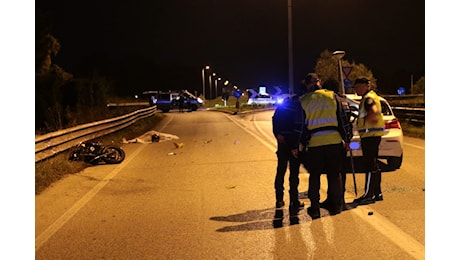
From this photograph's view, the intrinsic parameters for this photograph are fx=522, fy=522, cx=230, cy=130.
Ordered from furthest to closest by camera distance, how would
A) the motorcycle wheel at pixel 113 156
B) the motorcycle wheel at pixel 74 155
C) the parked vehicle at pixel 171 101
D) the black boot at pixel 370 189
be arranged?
A: the parked vehicle at pixel 171 101 < the motorcycle wheel at pixel 113 156 < the motorcycle wheel at pixel 74 155 < the black boot at pixel 370 189

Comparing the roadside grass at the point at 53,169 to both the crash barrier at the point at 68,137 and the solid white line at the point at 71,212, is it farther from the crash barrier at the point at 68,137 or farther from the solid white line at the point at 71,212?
the solid white line at the point at 71,212

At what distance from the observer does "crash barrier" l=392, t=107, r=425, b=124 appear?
21.4 m

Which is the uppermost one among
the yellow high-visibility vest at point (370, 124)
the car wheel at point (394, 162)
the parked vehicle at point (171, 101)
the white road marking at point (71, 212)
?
the parked vehicle at point (171, 101)

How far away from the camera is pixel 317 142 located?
6805 mm

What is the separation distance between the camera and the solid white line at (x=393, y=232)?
5.27 meters

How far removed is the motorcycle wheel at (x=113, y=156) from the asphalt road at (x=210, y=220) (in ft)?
3.54

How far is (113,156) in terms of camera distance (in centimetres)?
1257

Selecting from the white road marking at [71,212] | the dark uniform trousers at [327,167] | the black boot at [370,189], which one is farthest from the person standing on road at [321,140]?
the white road marking at [71,212]

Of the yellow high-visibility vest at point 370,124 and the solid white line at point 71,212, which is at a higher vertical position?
the yellow high-visibility vest at point 370,124

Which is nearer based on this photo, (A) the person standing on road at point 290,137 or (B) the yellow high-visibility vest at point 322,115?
(B) the yellow high-visibility vest at point 322,115

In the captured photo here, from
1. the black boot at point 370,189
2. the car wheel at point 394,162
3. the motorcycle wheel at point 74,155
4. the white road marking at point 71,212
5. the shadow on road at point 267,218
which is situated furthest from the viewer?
the motorcycle wheel at point 74,155

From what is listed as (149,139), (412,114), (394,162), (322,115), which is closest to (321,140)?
(322,115)
